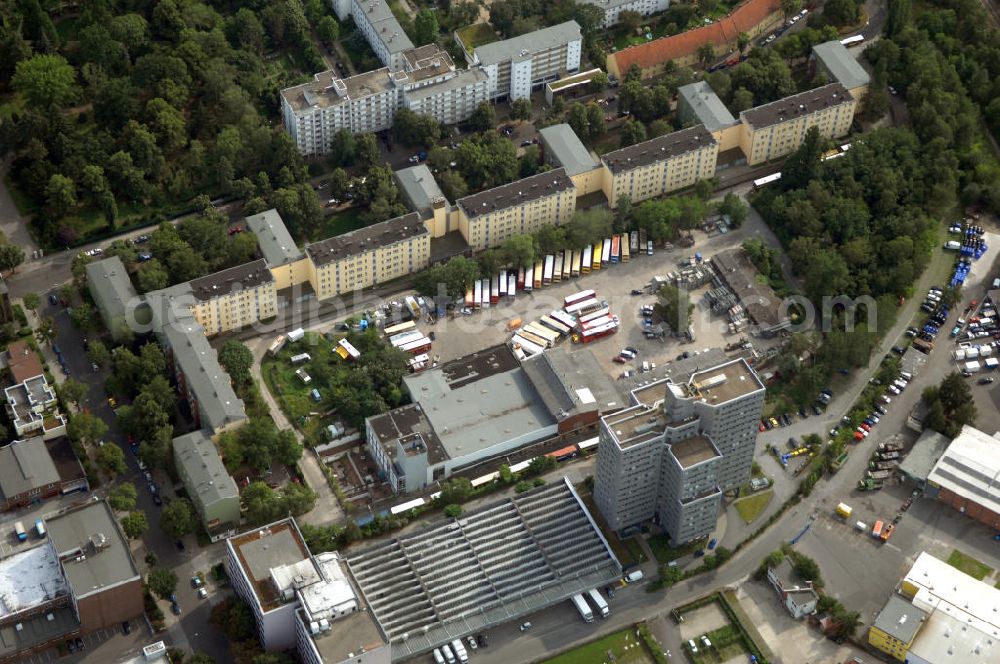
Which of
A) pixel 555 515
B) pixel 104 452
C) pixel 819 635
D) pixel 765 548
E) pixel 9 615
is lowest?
pixel 819 635

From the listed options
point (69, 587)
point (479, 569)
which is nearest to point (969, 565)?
point (479, 569)

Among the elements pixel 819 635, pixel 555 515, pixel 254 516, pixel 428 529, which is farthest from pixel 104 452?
pixel 819 635

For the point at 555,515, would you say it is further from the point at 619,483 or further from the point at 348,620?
the point at 348,620

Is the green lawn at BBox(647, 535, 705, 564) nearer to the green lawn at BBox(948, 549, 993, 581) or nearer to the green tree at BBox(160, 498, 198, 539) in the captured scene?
the green lawn at BBox(948, 549, 993, 581)

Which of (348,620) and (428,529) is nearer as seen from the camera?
(348,620)

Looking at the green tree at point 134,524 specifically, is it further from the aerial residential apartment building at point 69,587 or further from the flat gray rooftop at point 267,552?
the flat gray rooftop at point 267,552

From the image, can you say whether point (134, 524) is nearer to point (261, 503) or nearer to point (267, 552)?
point (261, 503)

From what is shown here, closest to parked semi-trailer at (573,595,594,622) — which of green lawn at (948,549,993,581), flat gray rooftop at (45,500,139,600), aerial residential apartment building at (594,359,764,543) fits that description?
aerial residential apartment building at (594,359,764,543)
